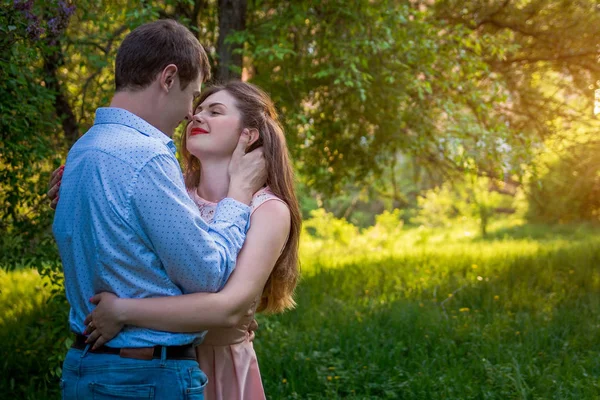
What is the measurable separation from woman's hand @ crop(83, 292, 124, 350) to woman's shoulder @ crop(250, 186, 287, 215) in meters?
0.58

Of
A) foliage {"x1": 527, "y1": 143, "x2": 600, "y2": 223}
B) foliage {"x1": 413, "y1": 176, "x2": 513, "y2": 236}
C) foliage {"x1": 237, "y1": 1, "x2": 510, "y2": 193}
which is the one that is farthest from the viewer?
foliage {"x1": 413, "y1": 176, "x2": 513, "y2": 236}

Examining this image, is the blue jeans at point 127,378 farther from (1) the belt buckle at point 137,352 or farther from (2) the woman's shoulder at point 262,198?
(2) the woman's shoulder at point 262,198

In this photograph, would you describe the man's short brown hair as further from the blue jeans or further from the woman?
the blue jeans

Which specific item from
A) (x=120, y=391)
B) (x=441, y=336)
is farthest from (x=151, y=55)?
(x=441, y=336)

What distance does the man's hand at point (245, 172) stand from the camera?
224cm

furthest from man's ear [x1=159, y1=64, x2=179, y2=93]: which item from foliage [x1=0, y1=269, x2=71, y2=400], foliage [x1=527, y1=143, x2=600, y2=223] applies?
foliage [x1=527, y1=143, x2=600, y2=223]

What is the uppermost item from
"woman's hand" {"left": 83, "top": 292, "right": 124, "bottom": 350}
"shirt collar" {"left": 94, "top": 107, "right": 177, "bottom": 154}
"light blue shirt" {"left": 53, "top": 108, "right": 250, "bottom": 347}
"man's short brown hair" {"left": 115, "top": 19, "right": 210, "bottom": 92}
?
"man's short brown hair" {"left": 115, "top": 19, "right": 210, "bottom": 92}

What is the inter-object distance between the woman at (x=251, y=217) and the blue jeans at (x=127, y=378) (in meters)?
0.24

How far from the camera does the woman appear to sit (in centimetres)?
212

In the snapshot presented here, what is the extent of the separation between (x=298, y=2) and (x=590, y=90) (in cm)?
390

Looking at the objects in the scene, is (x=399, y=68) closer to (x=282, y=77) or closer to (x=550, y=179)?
(x=282, y=77)

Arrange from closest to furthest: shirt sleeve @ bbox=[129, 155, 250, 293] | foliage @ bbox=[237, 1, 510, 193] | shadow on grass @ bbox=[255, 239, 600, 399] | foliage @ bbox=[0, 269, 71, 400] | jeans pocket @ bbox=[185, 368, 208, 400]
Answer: shirt sleeve @ bbox=[129, 155, 250, 293], jeans pocket @ bbox=[185, 368, 208, 400], foliage @ bbox=[0, 269, 71, 400], shadow on grass @ bbox=[255, 239, 600, 399], foliage @ bbox=[237, 1, 510, 193]

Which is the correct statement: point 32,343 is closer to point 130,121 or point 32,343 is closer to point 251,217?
point 251,217

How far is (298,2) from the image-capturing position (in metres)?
6.02
